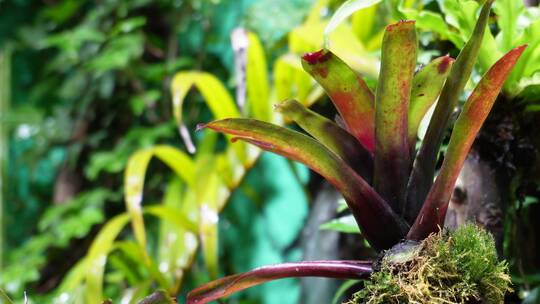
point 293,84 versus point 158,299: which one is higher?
point 293,84

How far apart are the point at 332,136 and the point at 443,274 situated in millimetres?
222

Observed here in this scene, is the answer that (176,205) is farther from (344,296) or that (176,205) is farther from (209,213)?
(344,296)

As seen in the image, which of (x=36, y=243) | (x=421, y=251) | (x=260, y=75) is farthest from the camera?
(x=36, y=243)

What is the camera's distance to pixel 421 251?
2.09 ft

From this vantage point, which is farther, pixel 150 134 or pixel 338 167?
pixel 150 134

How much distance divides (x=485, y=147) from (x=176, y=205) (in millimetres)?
1219

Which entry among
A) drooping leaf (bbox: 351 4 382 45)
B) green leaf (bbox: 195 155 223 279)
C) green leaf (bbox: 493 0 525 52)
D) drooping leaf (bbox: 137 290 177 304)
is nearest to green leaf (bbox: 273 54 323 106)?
drooping leaf (bbox: 351 4 382 45)

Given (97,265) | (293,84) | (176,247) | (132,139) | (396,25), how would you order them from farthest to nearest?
(132,139) → (176,247) → (293,84) → (97,265) → (396,25)

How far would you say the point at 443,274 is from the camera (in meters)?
0.62

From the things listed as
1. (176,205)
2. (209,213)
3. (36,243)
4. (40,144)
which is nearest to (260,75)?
(209,213)

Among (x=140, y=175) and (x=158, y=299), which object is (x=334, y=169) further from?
(x=140, y=175)

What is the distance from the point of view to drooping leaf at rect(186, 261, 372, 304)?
2.22ft

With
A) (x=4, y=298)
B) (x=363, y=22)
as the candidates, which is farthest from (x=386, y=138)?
A: (x=363, y=22)

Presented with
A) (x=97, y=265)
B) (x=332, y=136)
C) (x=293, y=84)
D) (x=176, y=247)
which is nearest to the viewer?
(x=332, y=136)
